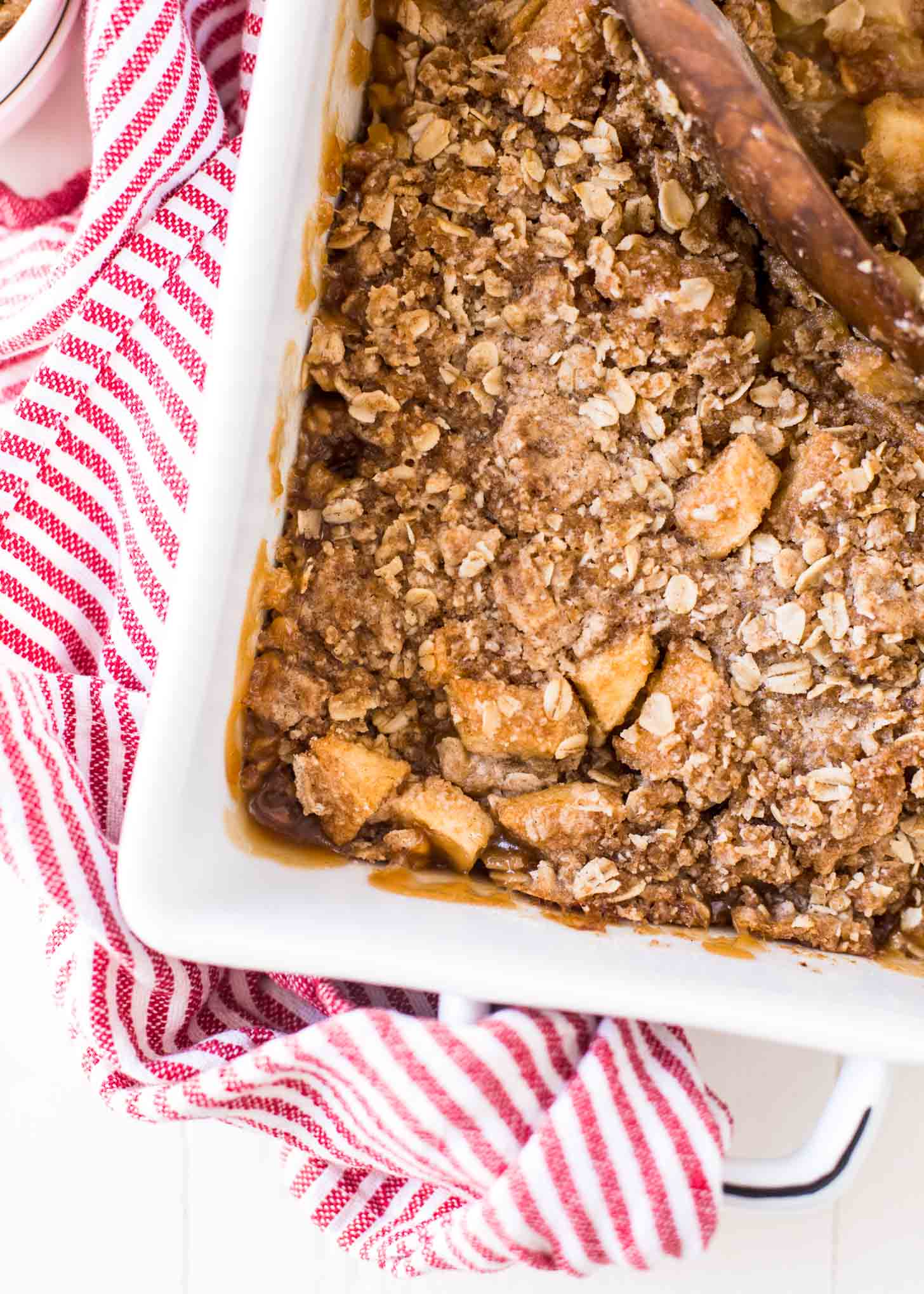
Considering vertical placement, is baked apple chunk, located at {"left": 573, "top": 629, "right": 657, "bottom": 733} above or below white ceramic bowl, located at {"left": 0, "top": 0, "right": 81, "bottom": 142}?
below

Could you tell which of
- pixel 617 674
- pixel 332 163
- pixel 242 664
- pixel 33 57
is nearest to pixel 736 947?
pixel 617 674

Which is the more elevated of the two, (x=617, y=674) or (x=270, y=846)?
(x=617, y=674)

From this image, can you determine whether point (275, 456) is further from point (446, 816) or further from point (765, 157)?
point (765, 157)

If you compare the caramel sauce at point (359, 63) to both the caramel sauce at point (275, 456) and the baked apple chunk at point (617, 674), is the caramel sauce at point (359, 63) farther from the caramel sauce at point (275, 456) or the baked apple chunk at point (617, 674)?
the baked apple chunk at point (617, 674)

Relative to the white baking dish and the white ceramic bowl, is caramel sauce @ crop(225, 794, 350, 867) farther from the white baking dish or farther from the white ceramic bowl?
the white ceramic bowl

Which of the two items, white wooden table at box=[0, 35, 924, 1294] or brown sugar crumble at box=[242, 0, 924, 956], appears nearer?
brown sugar crumble at box=[242, 0, 924, 956]

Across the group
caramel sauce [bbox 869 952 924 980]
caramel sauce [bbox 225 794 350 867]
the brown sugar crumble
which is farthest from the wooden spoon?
caramel sauce [bbox 225 794 350 867]

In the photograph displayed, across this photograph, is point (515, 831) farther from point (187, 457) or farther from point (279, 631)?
point (187, 457)
